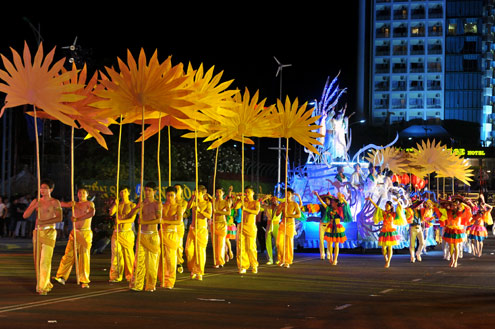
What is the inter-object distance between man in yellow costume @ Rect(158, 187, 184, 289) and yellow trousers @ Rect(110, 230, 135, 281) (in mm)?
1051

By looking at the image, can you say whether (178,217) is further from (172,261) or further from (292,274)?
(292,274)

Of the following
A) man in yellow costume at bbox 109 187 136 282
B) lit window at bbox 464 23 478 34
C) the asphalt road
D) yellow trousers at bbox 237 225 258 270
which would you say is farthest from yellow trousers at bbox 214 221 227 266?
lit window at bbox 464 23 478 34

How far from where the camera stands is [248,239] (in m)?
18.5

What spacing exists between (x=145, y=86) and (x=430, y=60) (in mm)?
107661

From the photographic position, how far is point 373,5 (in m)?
118

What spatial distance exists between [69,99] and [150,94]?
4.87ft

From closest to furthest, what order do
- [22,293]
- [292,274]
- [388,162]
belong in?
[22,293] < [292,274] < [388,162]

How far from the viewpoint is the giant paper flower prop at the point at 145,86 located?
14.3 metres

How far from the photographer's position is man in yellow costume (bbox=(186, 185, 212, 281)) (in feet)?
53.5

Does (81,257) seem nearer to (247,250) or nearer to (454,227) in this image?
(247,250)

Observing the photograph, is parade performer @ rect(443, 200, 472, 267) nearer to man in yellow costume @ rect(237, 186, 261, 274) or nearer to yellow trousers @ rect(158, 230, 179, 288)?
man in yellow costume @ rect(237, 186, 261, 274)

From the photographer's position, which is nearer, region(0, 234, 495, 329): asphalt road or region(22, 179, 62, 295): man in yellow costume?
region(0, 234, 495, 329): asphalt road

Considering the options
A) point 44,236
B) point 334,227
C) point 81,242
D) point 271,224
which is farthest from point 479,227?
point 44,236

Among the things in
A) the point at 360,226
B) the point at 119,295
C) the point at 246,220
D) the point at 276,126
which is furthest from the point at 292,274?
the point at 360,226
